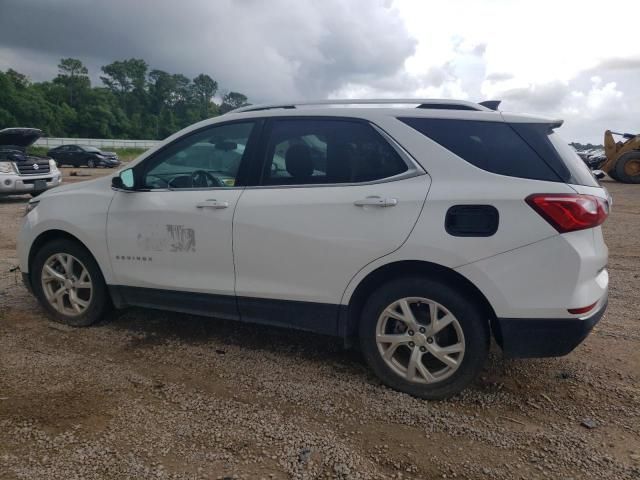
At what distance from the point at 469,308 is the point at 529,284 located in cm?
35

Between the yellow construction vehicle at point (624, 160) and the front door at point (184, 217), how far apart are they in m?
20.4

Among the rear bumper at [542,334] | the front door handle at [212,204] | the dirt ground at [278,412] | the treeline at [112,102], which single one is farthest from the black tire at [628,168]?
the treeline at [112,102]

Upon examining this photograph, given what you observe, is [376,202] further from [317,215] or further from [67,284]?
[67,284]

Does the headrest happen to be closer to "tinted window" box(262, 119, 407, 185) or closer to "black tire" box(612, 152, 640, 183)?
"tinted window" box(262, 119, 407, 185)

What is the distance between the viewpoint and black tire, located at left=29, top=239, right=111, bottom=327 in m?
3.92

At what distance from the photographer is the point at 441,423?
275cm

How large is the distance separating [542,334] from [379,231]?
1069 mm

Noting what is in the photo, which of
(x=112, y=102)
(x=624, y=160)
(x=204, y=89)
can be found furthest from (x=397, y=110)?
(x=204, y=89)

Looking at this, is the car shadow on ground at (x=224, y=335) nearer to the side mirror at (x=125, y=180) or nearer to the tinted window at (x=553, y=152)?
the side mirror at (x=125, y=180)

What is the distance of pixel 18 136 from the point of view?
36.8 feet

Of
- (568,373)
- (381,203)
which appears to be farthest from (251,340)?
(568,373)

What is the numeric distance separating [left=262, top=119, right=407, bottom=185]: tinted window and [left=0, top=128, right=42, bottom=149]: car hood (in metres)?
9.88

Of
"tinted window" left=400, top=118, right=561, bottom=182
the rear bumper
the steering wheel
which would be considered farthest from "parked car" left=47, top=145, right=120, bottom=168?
the rear bumper

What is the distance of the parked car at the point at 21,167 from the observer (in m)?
11.1
